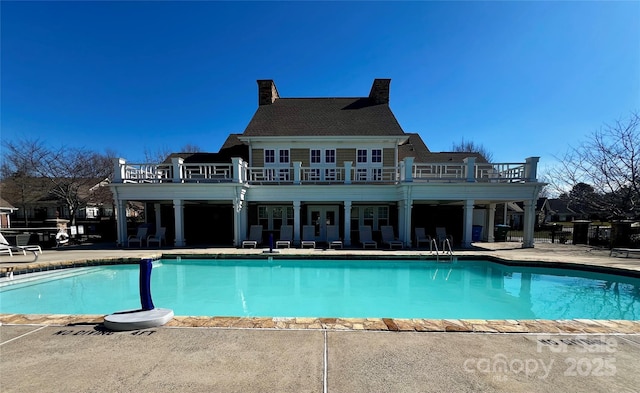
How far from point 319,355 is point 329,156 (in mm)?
13602

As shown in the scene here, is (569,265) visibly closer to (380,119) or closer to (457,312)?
(457,312)

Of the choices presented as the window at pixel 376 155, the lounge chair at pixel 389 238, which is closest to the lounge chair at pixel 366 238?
the lounge chair at pixel 389 238

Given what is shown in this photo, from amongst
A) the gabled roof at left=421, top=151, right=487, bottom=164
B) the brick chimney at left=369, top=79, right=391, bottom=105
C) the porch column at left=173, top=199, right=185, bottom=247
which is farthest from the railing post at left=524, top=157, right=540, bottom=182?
the porch column at left=173, top=199, right=185, bottom=247

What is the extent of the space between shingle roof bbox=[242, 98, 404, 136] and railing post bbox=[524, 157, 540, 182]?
637 cm

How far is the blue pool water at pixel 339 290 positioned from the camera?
6.37 m

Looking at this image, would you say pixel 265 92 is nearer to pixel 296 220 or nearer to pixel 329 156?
pixel 329 156

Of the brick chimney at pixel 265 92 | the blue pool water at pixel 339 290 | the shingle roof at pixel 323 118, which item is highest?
the brick chimney at pixel 265 92

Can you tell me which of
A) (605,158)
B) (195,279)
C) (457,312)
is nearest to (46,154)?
(195,279)

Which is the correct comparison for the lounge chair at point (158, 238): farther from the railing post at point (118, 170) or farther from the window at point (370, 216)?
the window at point (370, 216)

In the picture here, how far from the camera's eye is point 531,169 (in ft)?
42.2

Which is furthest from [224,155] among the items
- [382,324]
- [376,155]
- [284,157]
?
[382,324]

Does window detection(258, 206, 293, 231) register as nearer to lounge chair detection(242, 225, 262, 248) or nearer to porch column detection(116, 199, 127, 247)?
lounge chair detection(242, 225, 262, 248)

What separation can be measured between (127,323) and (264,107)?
A: 664 inches

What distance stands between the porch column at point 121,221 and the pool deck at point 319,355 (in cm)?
996
